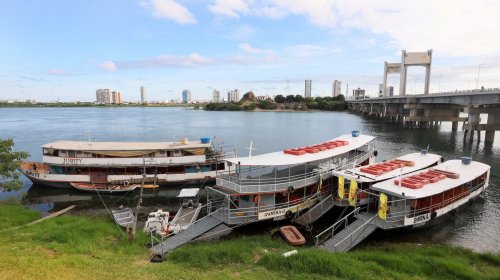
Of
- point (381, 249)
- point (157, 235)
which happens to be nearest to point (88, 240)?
point (157, 235)

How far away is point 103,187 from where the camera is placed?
35469mm

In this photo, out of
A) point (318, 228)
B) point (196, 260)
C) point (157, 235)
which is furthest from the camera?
point (318, 228)

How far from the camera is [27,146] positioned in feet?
215

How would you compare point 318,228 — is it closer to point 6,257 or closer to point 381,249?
point 381,249

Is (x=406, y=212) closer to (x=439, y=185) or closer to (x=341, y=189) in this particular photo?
(x=439, y=185)

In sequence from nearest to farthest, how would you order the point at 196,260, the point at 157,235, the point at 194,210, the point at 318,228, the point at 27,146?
the point at 196,260, the point at 157,235, the point at 318,228, the point at 194,210, the point at 27,146

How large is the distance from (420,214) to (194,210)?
1756 centimetres

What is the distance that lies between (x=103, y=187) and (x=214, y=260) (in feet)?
75.8

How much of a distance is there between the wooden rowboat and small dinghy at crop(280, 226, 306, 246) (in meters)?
19.5

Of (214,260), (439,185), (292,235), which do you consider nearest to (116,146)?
(292,235)

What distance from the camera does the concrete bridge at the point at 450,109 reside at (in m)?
61.5

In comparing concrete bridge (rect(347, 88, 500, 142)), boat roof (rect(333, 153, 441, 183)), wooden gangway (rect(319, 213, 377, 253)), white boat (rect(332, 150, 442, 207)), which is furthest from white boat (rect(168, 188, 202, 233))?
concrete bridge (rect(347, 88, 500, 142))

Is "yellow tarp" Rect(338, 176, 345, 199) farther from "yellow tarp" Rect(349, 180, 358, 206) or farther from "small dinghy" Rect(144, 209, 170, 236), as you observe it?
"small dinghy" Rect(144, 209, 170, 236)

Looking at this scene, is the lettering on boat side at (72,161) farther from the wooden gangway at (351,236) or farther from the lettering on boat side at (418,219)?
the lettering on boat side at (418,219)
